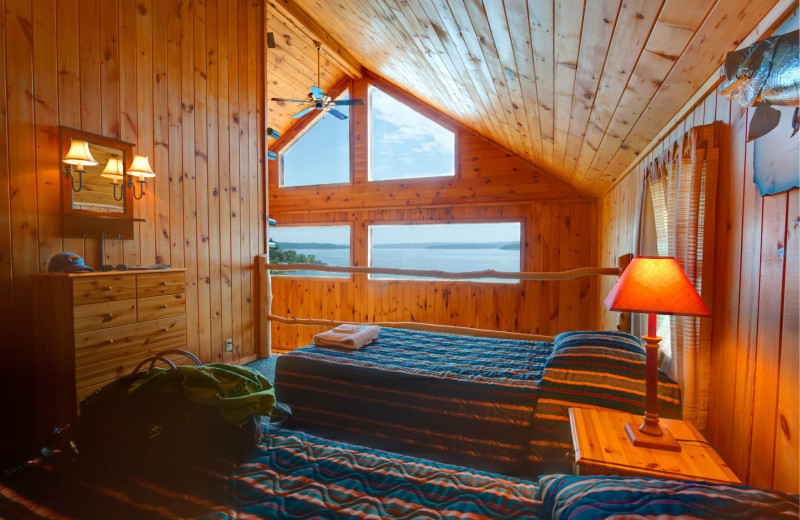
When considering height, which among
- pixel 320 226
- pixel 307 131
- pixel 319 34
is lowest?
pixel 320 226

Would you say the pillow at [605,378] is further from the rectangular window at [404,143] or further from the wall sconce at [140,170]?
the rectangular window at [404,143]

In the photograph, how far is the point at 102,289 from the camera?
2.17m

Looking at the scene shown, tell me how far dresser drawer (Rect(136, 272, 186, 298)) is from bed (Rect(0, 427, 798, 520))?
142 centimetres

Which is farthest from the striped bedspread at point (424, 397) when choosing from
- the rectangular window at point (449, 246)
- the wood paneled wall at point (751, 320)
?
the rectangular window at point (449, 246)

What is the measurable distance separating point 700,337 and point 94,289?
3.00 metres

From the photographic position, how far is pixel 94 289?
2127 mm

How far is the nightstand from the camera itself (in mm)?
1076

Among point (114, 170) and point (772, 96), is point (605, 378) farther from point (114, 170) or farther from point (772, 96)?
point (114, 170)

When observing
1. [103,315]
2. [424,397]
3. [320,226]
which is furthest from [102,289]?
[320,226]

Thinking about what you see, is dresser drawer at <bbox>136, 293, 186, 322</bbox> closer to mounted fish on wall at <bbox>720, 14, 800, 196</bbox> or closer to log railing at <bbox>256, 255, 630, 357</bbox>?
log railing at <bbox>256, 255, 630, 357</bbox>

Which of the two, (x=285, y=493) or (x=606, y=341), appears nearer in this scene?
(x=285, y=493)

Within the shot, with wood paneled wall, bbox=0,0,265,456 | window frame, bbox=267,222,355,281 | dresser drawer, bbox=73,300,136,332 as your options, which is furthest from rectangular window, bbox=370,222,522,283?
dresser drawer, bbox=73,300,136,332

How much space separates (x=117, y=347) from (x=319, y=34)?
13.4ft

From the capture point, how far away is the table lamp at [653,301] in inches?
43.6
